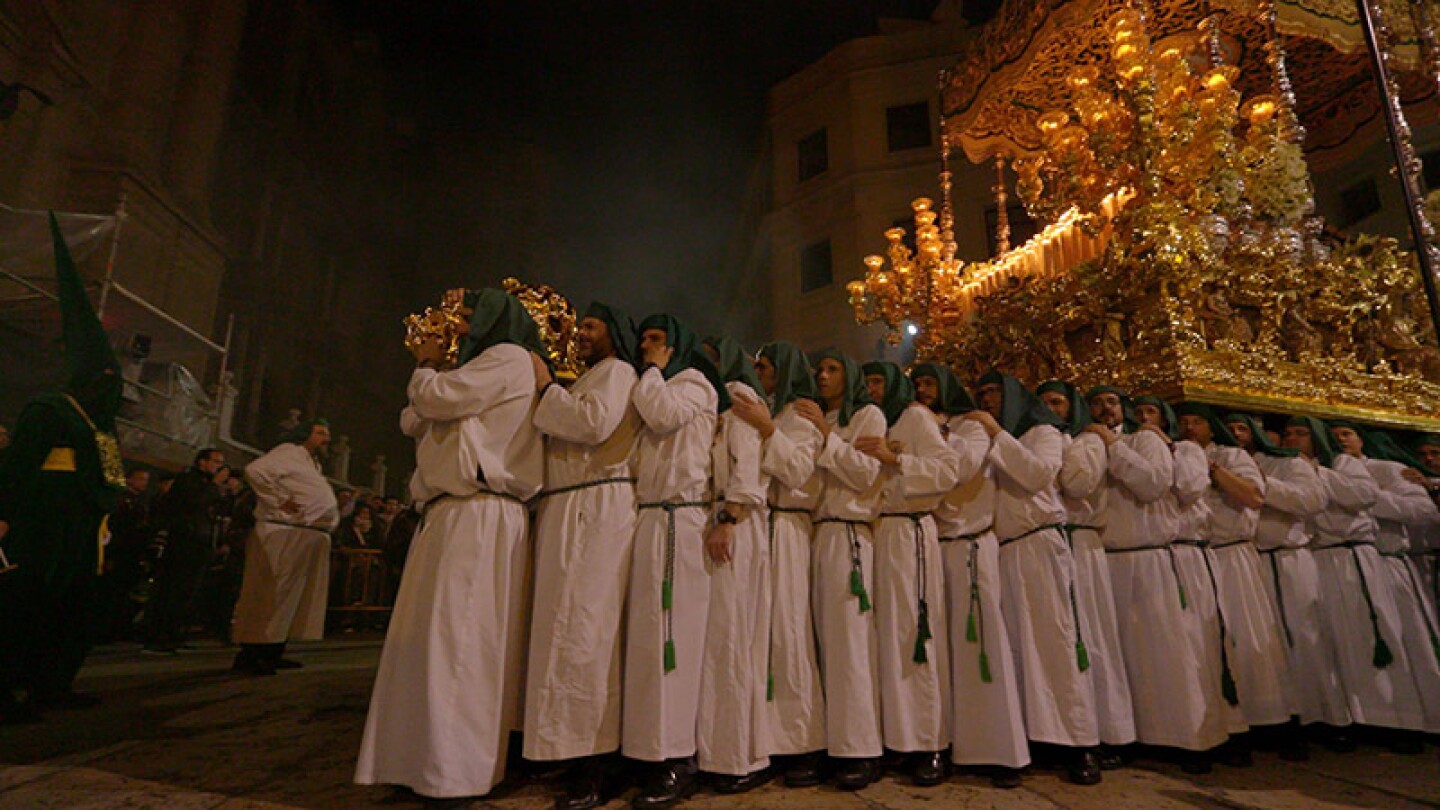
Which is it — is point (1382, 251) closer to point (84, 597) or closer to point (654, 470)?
point (654, 470)

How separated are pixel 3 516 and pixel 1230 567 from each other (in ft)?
23.3

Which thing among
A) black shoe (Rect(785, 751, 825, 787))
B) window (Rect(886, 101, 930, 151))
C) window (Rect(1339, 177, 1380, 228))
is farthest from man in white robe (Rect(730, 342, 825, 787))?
window (Rect(886, 101, 930, 151))

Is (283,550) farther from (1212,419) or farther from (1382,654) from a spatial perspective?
(1382,654)

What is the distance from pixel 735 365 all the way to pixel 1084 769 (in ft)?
8.19

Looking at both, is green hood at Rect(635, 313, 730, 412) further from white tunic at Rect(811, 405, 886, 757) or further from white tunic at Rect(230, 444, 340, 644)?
white tunic at Rect(230, 444, 340, 644)

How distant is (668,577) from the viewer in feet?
9.64

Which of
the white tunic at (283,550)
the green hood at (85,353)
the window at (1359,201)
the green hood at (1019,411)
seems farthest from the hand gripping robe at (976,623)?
the window at (1359,201)

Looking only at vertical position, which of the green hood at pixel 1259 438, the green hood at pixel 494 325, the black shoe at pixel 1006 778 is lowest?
the black shoe at pixel 1006 778

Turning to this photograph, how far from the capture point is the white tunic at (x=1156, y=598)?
3.61m

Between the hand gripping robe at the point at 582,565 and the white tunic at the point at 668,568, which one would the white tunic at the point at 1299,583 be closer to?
the white tunic at the point at 668,568

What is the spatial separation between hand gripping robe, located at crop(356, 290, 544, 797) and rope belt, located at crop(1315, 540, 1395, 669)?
16.3ft

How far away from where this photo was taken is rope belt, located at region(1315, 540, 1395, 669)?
4211mm

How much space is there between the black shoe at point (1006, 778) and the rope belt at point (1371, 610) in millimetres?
2789

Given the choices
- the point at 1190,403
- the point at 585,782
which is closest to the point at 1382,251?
the point at 1190,403
